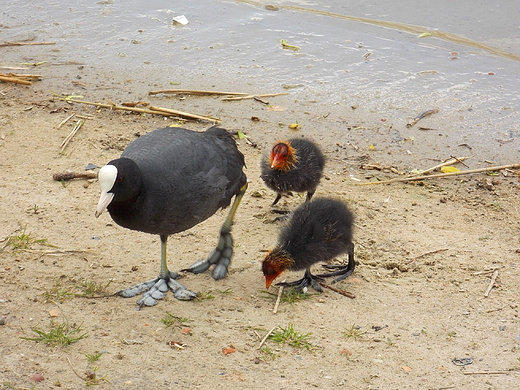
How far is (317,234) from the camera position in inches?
180

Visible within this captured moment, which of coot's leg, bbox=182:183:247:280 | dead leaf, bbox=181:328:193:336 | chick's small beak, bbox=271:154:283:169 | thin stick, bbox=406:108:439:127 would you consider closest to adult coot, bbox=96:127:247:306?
coot's leg, bbox=182:183:247:280

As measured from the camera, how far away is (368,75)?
7.85m

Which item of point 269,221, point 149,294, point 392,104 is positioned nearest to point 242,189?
point 269,221

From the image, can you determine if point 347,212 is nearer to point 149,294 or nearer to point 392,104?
point 149,294

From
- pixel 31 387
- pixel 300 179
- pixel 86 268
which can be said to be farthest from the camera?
pixel 300 179

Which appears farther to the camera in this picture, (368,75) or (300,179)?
(368,75)

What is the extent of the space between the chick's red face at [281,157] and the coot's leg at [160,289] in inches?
52.5

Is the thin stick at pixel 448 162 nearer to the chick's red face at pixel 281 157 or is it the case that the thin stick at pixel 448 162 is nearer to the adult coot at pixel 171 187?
the chick's red face at pixel 281 157

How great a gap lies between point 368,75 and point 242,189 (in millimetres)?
3460

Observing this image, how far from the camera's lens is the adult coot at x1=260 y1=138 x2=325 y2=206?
17.7ft

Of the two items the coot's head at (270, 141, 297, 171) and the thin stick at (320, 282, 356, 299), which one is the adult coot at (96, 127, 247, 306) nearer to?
the coot's head at (270, 141, 297, 171)

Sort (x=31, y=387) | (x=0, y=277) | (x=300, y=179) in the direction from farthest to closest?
(x=300, y=179) → (x=0, y=277) → (x=31, y=387)

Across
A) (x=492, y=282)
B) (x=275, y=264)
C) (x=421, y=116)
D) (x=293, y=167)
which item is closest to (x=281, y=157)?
(x=293, y=167)

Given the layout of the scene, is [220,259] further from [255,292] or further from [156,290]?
[156,290]
